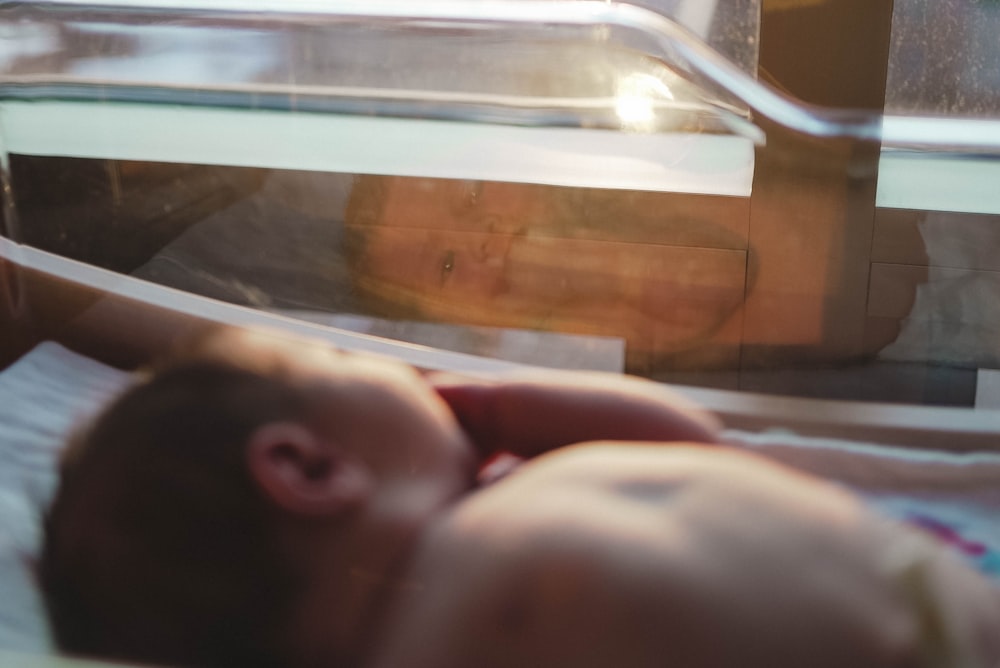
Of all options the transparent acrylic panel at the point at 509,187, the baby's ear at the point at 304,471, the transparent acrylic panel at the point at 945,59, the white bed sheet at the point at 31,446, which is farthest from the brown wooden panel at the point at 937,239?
the white bed sheet at the point at 31,446

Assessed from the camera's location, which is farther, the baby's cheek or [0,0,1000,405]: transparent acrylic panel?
[0,0,1000,405]: transparent acrylic panel

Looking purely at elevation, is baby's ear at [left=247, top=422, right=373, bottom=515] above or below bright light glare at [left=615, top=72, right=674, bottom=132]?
below

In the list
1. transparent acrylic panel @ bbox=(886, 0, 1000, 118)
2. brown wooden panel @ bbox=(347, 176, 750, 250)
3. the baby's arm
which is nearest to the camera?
the baby's arm

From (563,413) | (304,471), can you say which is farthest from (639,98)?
(304,471)

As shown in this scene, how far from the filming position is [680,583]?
1.80 feet

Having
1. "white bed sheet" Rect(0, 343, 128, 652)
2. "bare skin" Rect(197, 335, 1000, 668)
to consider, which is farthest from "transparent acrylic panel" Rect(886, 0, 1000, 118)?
"white bed sheet" Rect(0, 343, 128, 652)

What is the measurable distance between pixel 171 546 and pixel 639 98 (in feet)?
2.49

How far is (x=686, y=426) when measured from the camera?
0.75m

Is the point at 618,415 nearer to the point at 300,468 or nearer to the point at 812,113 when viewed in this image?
the point at 300,468

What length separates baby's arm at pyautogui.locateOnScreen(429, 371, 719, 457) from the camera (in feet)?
2.43

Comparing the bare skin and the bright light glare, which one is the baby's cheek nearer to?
the bare skin

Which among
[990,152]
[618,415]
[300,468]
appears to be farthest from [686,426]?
[990,152]

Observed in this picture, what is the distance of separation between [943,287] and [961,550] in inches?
22.3

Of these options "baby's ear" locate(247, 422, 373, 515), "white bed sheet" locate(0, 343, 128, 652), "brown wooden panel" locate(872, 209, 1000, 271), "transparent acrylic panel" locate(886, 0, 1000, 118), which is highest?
"transparent acrylic panel" locate(886, 0, 1000, 118)
